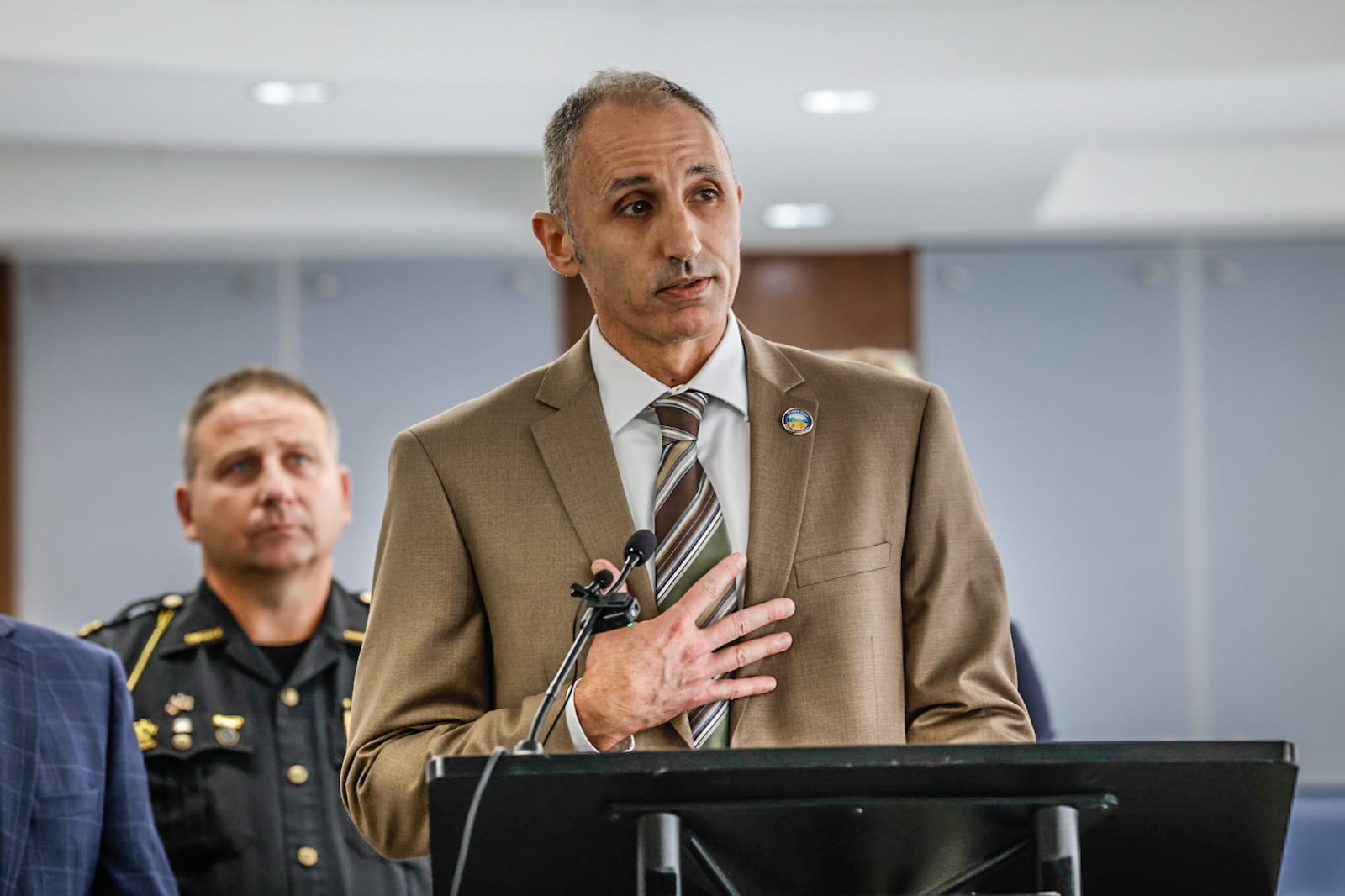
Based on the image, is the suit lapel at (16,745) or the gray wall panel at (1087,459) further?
the gray wall panel at (1087,459)

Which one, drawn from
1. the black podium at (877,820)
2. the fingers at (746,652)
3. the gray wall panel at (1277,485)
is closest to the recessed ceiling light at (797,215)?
the gray wall panel at (1277,485)

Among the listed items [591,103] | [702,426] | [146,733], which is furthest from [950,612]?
[146,733]

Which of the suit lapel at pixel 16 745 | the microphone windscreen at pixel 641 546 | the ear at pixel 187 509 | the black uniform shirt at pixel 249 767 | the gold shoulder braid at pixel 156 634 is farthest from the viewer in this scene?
the ear at pixel 187 509

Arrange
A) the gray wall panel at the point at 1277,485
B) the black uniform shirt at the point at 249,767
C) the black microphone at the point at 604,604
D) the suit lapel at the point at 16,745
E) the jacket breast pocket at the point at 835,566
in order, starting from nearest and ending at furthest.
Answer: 1. the black microphone at the point at 604,604
2. the jacket breast pocket at the point at 835,566
3. the suit lapel at the point at 16,745
4. the black uniform shirt at the point at 249,767
5. the gray wall panel at the point at 1277,485

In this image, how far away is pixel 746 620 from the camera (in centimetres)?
161

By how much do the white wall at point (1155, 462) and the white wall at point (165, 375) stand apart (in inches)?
64.9

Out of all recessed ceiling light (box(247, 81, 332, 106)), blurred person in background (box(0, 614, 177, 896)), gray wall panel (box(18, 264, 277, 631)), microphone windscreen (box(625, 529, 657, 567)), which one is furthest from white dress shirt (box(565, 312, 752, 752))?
gray wall panel (box(18, 264, 277, 631))

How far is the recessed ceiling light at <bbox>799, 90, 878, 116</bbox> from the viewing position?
4168 mm

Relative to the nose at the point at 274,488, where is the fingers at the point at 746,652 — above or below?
below

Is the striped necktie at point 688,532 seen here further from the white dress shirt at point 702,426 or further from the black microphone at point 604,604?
the black microphone at point 604,604

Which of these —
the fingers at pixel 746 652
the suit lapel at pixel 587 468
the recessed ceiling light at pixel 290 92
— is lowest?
the fingers at pixel 746 652

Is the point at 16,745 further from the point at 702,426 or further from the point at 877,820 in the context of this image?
the point at 877,820

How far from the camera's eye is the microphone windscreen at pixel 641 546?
4.92 feet

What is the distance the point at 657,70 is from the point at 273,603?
1735 mm
